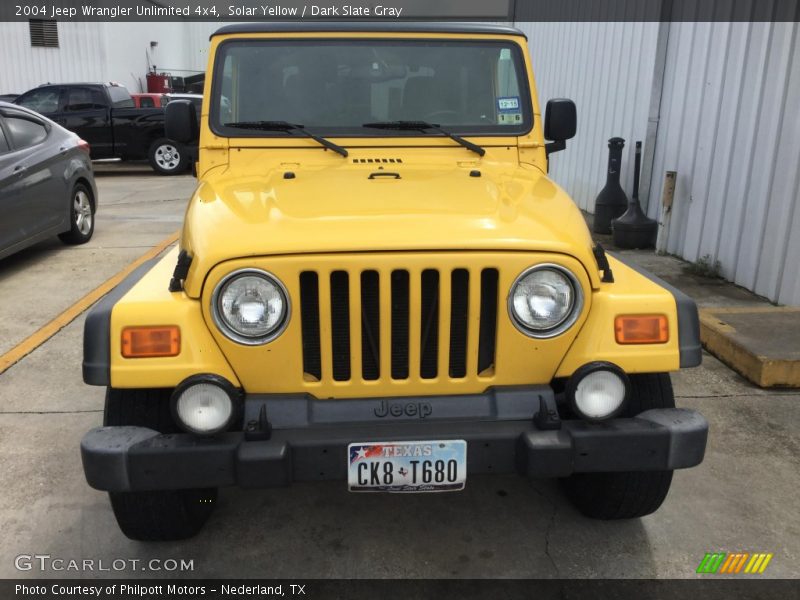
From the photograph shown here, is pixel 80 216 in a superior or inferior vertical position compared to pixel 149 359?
inferior

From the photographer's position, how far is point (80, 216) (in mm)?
7977

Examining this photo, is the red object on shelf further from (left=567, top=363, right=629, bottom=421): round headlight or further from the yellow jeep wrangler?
(left=567, top=363, right=629, bottom=421): round headlight

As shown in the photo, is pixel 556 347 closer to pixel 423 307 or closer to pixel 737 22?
pixel 423 307

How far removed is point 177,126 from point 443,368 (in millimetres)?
2112

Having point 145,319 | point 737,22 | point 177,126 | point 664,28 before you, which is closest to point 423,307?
point 145,319

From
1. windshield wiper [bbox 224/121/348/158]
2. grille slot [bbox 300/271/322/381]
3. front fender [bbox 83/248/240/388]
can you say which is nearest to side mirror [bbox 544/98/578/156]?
windshield wiper [bbox 224/121/348/158]

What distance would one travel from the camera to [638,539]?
2863 mm

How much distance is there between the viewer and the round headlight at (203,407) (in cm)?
224

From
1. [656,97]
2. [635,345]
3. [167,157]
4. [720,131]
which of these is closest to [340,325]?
[635,345]

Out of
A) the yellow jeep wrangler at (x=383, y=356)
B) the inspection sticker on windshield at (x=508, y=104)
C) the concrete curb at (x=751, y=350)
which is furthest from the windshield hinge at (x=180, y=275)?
the concrete curb at (x=751, y=350)

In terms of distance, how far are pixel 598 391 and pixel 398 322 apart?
0.68 metres

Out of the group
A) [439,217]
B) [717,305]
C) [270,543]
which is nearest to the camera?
[439,217]

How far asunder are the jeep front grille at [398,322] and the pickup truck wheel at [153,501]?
0.54 metres

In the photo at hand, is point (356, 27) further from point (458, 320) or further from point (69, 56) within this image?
point (69, 56)
